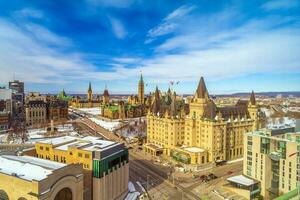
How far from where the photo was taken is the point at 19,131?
12481cm

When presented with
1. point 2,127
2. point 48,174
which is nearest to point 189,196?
point 48,174

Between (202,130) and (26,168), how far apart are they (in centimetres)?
5470

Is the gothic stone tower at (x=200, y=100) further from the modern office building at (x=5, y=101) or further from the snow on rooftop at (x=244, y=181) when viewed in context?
the modern office building at (x=5, y=101)

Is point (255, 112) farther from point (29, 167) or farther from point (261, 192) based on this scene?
point (29, 167)

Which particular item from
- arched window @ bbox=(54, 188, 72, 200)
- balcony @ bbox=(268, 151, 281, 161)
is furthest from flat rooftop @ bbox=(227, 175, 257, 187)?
arched window @ bbox=(54, 188, 72, 200)

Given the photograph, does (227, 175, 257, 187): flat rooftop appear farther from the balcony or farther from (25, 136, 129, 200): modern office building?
(25, 136, 129, 200): modern office building

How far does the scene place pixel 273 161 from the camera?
55.3m

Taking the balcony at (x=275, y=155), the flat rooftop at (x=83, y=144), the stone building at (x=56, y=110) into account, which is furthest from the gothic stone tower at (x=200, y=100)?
the stone building at (x=56, y=110)

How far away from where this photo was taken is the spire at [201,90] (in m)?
85.4

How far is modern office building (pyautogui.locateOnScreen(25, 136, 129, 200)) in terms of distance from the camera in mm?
49062

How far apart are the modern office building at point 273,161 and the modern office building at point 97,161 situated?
97.5 ft

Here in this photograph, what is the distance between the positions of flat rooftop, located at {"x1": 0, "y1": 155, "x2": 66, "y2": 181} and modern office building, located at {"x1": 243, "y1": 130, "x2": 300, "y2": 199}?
42473 mm

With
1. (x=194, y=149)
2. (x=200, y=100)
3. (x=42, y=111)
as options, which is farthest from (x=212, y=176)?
(x=42, y=111)

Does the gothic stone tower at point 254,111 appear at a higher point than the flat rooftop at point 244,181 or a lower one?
higher
